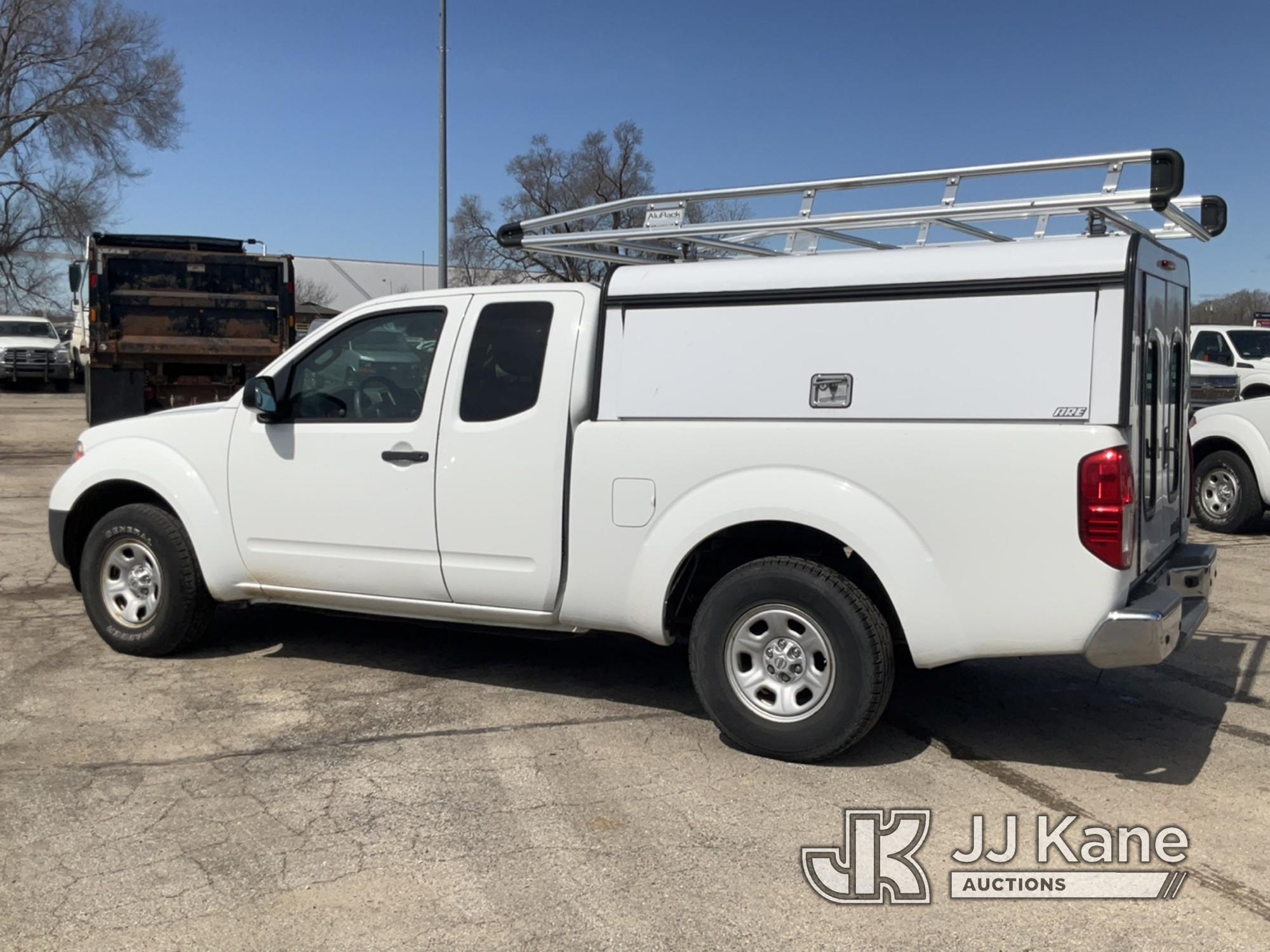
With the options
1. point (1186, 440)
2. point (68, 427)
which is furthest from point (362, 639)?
point (68, 427)

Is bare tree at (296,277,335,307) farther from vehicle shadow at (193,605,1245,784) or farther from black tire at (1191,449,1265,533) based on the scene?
vehicle shadow at (193,605,1245,784)

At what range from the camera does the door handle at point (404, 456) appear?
17.9 ft

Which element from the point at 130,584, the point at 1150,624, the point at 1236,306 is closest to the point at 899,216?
the point at 1150,624

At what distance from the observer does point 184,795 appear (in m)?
4.43

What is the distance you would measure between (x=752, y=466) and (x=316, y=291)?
2571 inches

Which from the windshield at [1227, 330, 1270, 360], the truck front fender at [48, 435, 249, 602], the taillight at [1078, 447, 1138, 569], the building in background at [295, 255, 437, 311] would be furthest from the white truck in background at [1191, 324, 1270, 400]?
the building in background at [295, 255, 437, 311]

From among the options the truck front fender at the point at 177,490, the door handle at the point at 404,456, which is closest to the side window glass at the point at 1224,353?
the door handle at the point at 404,456

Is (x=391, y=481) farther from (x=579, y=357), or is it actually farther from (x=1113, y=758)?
(x=1113, y=758)

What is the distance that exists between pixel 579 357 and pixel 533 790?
1.84 m

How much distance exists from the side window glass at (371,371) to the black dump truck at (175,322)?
9627 millimetres

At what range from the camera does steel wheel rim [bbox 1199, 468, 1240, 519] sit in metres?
10.9

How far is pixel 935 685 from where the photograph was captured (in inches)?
235

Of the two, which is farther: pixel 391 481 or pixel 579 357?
pixel 391 481

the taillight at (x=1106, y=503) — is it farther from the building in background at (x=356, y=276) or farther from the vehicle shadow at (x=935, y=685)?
the building in background at (x=356, y=276)
